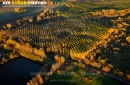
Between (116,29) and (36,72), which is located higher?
(116,29)

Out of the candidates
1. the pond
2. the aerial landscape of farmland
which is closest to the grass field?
the aerial landscape of farmland

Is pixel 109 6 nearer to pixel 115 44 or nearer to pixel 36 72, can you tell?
pixel 115 44

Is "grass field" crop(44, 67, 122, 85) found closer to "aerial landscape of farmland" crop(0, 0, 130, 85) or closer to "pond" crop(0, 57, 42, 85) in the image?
"aerial landscape of farmland" crop(0, 0, 130, 85)

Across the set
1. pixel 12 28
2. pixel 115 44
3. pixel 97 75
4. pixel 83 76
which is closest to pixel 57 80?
pixel 83 76

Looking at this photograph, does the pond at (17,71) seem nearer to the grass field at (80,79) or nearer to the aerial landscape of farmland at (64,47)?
the aerial landscape of farmland at (64,47)

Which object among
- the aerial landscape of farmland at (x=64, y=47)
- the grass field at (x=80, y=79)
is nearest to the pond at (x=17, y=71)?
the aerial landscape of farmland at (x=64, y=47)

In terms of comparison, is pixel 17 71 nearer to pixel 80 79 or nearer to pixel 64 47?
pixel 64 47

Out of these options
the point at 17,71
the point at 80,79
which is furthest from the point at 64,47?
the point at 17,71

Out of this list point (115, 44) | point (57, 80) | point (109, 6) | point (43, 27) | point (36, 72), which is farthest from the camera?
point (109, 6)
